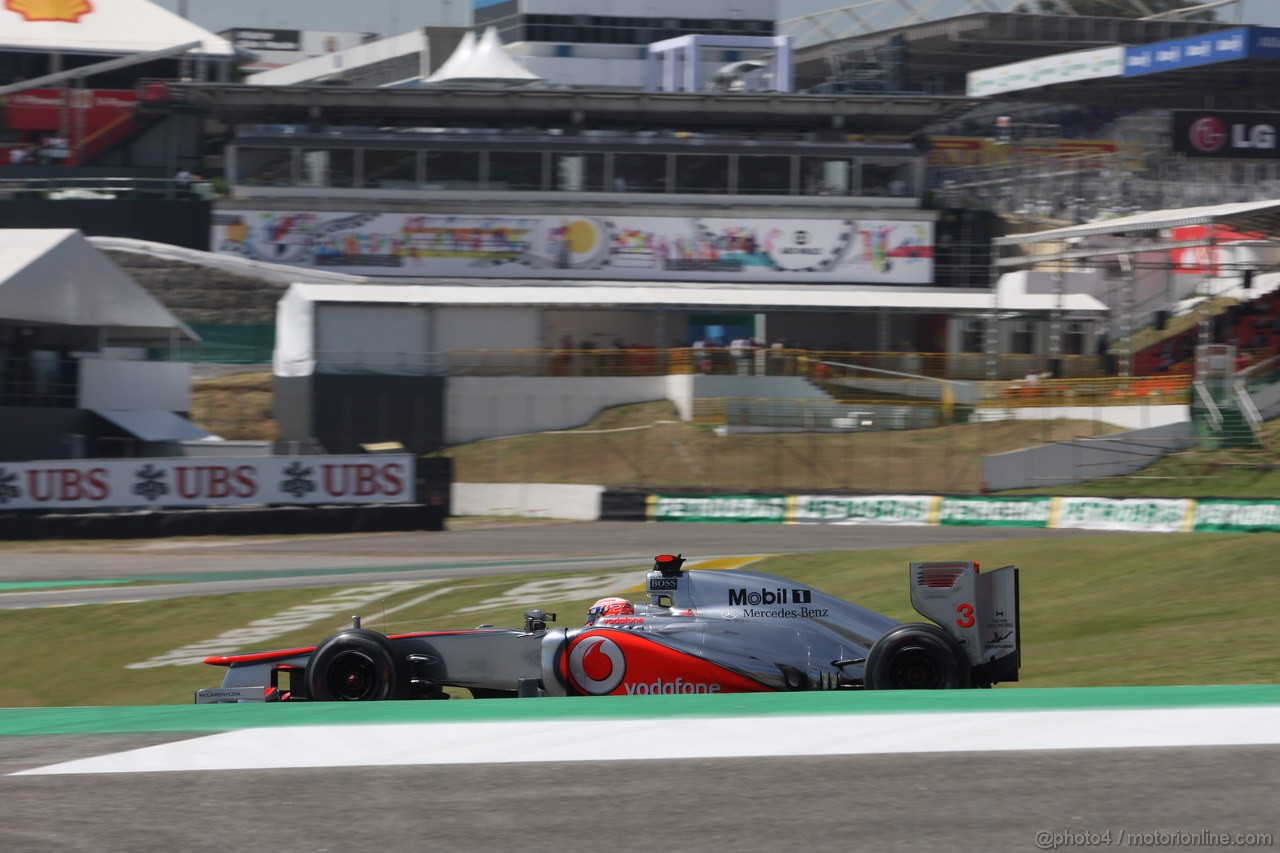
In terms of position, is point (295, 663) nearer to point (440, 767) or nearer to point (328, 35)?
point (440, 767)

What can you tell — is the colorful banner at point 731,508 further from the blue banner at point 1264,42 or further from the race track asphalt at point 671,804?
the blue banner at point 1264,42

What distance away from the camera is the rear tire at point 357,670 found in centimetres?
984

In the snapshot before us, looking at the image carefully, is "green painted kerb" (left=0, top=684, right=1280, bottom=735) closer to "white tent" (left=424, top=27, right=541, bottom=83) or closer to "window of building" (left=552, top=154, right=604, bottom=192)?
"window of building" (left=552, top=154, right=604, bottom=192)

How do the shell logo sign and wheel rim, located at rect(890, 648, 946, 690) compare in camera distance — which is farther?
the shell logo sign

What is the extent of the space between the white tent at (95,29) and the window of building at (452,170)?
50.7 ft

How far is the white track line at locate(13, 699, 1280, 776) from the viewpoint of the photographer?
7074 millimetres

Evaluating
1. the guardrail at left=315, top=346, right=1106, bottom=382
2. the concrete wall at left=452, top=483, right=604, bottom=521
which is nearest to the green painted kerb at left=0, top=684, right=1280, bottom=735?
the concrete wall at left=452, top=483, right=604, bottom=521

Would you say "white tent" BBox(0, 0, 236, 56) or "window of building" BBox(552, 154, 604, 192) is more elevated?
"white tent" BBox(0, 0, 236, 56)

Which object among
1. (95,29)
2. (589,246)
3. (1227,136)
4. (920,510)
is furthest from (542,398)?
(95,29)

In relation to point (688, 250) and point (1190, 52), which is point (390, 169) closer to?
point (688, 250)

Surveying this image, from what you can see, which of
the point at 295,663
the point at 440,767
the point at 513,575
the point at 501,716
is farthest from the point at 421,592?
the point at 440,767

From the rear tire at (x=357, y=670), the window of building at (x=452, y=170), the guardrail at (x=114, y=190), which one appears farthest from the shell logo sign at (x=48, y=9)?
the rear tire at (x=357, y=670)

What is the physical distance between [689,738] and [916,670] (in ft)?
8.20

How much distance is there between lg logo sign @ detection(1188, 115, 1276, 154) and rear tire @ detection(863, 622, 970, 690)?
136ft
